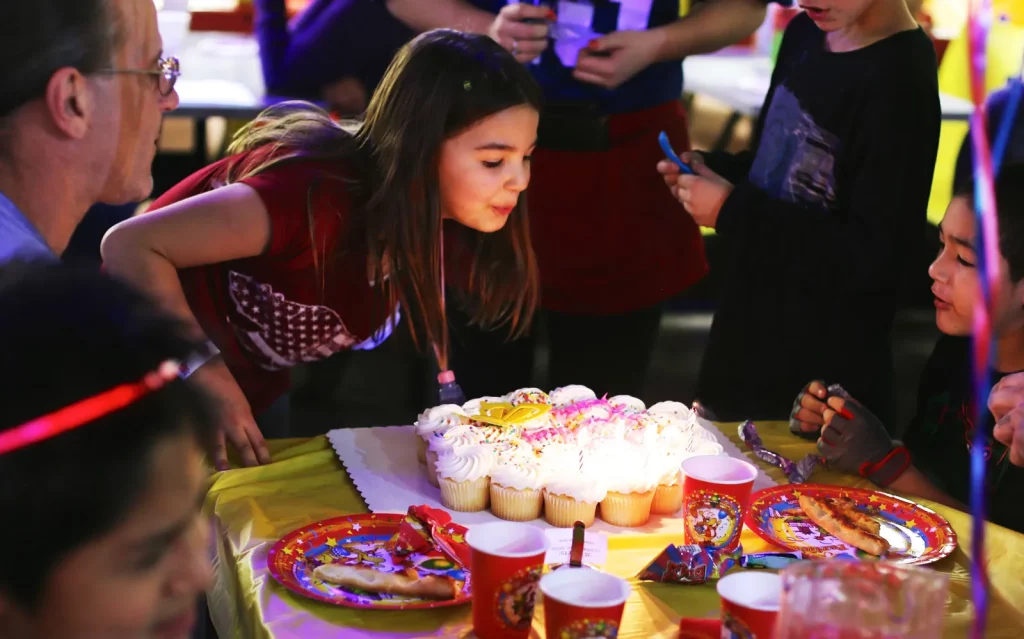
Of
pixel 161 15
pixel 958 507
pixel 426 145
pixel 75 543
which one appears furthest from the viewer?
pixel 161 15

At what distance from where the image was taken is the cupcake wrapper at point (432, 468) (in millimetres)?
1620

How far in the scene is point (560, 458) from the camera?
62.9 inches

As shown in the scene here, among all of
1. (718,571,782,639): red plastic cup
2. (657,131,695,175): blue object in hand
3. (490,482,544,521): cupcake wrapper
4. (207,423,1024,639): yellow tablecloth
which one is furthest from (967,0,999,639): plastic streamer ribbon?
(657,131,695,175): blue object in hand

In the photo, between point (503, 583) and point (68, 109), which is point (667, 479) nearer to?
point (503, 583)

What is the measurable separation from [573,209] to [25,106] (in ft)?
4.55

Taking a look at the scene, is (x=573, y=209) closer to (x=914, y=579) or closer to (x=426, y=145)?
(x=426, y=145)

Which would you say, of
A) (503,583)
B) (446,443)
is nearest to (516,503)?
(446,443)

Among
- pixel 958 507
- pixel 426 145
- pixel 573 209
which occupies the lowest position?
pixel 958 507

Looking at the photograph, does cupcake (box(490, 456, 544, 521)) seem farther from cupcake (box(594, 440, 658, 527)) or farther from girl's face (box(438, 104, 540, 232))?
girl's face (box(438, 104, 540, 232))

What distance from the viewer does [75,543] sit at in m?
0.80

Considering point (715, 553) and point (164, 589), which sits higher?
point (164, 589)

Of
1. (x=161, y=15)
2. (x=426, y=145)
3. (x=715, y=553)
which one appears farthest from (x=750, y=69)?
(x=715, y=553)

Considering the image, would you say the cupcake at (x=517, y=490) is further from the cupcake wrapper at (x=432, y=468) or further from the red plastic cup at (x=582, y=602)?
the red plastic cup at (x=582, y=602)

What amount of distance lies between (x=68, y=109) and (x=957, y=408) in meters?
1.45
